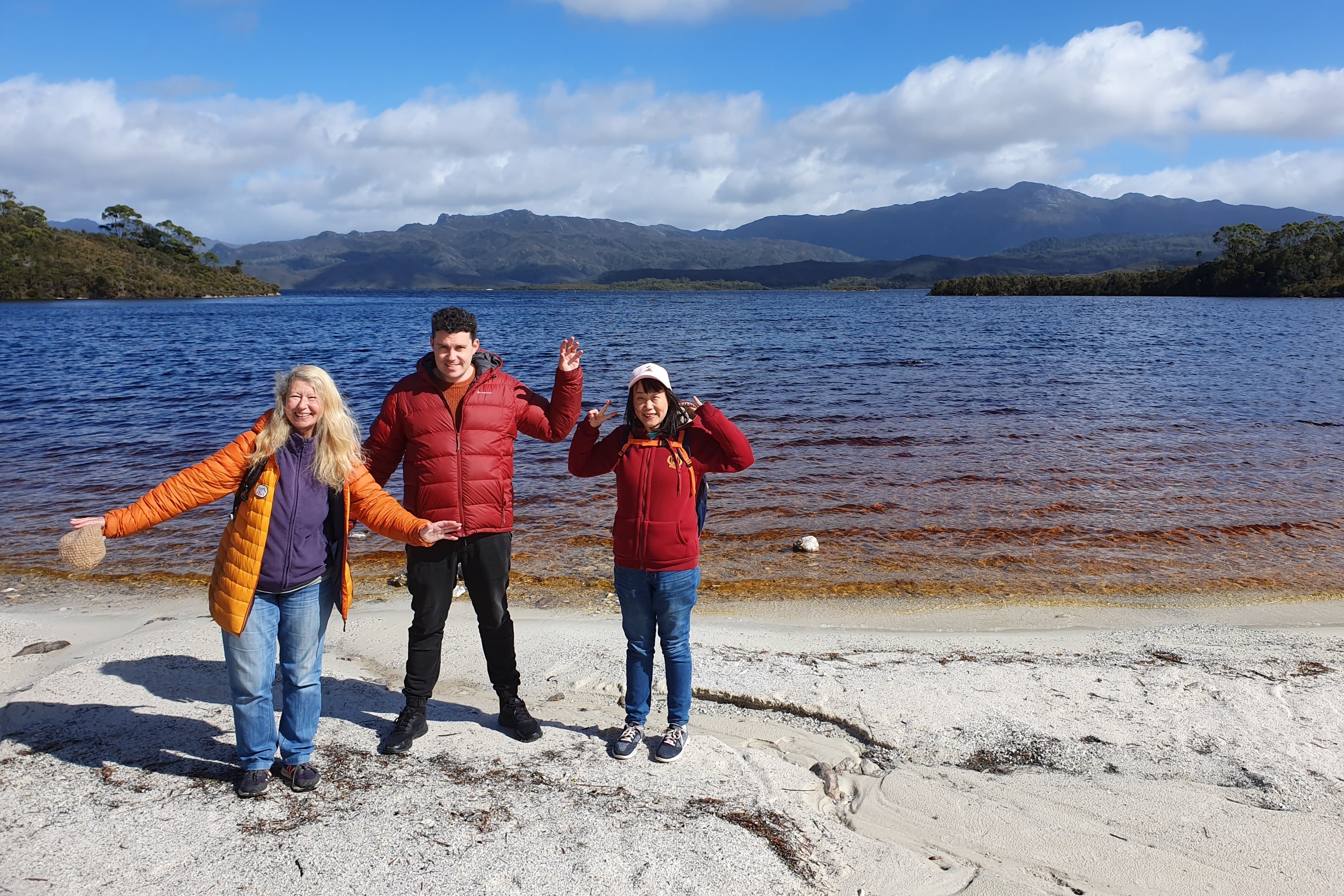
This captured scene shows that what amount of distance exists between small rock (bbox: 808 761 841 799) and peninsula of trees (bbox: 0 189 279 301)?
147206 mm

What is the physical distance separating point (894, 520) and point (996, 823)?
Result: 7.18m

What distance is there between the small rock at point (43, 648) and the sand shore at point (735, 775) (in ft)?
0.33

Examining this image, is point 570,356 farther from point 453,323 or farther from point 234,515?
point 234,515

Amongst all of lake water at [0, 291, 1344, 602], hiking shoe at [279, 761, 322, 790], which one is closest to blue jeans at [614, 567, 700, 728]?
hiking shoe at [279, 761, 322, 790]

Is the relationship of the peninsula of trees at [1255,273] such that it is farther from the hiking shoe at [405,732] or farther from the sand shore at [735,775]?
the hiking shoe at [405,732]

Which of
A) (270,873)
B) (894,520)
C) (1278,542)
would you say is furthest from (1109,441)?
(270,873)

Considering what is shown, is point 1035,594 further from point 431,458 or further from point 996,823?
point 431,458

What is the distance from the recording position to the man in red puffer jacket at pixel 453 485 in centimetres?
460

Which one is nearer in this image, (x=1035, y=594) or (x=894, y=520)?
(x=1035, y=594)

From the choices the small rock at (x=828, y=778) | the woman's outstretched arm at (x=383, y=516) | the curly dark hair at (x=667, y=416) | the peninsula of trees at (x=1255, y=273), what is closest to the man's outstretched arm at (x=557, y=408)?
the curly dark hair at (x=667, y=416)

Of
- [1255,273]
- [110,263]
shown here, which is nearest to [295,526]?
[1255,273]

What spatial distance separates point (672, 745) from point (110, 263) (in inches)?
6226

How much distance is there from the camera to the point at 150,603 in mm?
7797

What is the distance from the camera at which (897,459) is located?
14930 mm
